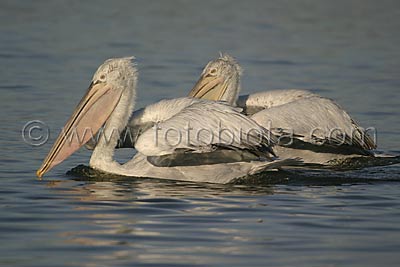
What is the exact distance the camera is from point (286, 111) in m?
9.18

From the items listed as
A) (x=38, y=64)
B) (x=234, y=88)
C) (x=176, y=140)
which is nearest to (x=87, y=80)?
(x=38, y=64)

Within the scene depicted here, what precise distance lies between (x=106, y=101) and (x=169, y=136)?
110 centimetres

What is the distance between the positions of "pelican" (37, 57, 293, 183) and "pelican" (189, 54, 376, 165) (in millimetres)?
718

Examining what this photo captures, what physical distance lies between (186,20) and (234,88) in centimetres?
850

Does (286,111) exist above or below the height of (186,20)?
below

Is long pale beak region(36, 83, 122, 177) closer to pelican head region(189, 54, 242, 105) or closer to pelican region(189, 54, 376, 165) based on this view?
pelican region(189, 54, 376, 165)

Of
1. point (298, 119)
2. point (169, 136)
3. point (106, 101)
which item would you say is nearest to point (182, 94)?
point (298, 119)

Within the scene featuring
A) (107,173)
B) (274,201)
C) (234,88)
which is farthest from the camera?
(234,88)

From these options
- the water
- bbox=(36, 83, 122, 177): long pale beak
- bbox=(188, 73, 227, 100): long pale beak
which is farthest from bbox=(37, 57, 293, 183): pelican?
bbox=(188, 73, 227, 100): long pale beak

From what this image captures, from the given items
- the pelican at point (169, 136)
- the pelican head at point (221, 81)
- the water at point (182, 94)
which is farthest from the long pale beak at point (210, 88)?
the pelican at point (169, 136)

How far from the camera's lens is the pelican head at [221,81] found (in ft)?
33.9

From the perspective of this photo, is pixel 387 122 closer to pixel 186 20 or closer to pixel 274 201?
pixel 274 201

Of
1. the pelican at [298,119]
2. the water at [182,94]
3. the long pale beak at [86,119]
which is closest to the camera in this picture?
the water at [182,94]

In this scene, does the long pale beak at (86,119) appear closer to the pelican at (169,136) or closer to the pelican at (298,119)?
the pelican at (169,136)
